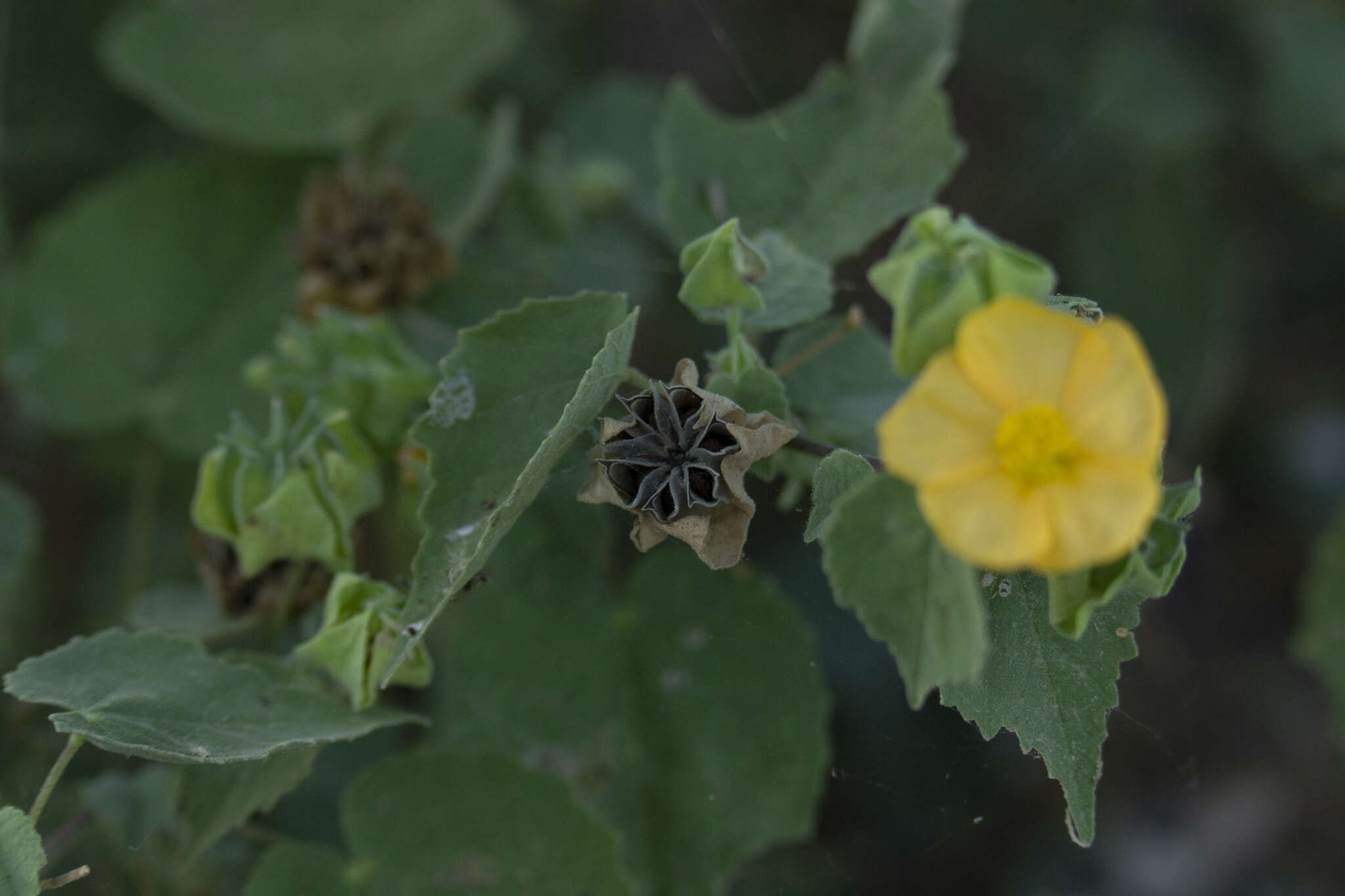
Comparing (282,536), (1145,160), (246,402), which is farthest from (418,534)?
(1145,160)

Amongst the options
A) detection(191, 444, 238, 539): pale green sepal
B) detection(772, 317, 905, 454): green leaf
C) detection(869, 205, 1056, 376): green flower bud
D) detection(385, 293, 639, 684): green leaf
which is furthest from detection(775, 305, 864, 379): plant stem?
detection(191, 444, 238, 539): pale green sepal

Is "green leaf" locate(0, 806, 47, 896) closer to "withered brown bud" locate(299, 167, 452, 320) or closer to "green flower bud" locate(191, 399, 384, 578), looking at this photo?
"green flower bud" locate(191, 399, 384, 578)

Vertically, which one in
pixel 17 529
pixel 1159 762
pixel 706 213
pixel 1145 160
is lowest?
pixel 1159 762

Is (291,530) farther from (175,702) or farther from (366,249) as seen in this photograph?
(366,249)

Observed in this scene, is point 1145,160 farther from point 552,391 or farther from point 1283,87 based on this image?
point 552,391

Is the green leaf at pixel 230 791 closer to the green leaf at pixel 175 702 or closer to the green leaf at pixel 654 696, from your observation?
the green leaf at pixel 175 702

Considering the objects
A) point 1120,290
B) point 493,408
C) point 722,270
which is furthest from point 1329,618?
point 493,408
